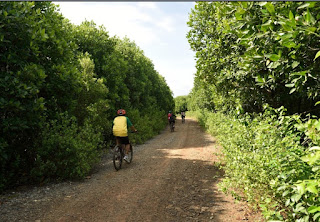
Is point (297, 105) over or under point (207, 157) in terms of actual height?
over

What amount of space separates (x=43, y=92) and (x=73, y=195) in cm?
394

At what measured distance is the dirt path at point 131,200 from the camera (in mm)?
5137

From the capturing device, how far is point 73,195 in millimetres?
6484

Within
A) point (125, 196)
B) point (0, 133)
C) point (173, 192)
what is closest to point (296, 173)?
point (173, 192)

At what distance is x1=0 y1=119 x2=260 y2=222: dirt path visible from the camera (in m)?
5.14

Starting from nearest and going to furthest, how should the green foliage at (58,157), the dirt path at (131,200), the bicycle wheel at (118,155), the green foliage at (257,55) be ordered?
the green foliage at (257,55), the dirt path at (131,200), the green foliage at (58,157), the bicycle wheel at (118,155)

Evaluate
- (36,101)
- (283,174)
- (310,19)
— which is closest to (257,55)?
(310,19)

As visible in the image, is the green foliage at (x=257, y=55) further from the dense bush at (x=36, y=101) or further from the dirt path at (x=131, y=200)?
the dense bush at (x=36, y=101)

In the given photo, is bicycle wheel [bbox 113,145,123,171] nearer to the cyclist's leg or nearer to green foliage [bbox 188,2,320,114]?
the cyclist's leg

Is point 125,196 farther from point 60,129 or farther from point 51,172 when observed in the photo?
point 60,129

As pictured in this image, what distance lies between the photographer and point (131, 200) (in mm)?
6012

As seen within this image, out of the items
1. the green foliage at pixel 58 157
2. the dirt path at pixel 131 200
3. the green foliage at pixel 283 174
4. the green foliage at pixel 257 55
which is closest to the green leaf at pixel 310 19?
the green foliage at pixel 257 55

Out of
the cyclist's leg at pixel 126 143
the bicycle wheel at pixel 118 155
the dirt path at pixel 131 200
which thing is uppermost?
the cyclist's leg at pixel 126 143

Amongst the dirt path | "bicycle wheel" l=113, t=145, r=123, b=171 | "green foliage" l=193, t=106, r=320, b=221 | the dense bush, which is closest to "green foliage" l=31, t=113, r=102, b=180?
the dense bush
